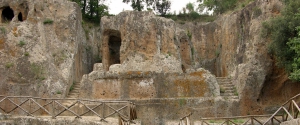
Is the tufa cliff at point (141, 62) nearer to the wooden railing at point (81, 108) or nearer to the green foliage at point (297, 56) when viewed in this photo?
the wooden railing at point (81, 108)

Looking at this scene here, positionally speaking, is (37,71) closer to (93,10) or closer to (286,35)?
(93,10)

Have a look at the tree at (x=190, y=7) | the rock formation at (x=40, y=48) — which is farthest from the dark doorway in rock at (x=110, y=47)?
the tree at (x=190, y=7)

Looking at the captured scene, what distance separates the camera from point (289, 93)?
61.3 feet

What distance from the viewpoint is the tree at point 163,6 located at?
3464 centimetres

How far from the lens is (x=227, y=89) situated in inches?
768

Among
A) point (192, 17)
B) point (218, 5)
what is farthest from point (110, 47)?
point (218, 5)

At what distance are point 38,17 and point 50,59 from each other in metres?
3.16

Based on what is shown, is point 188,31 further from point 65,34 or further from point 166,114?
point 166,114

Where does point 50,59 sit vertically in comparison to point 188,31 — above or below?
below

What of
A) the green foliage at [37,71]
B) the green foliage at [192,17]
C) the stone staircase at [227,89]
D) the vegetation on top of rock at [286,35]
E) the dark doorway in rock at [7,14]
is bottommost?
the stone staircase at [227,89]

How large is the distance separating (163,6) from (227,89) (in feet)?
56.1

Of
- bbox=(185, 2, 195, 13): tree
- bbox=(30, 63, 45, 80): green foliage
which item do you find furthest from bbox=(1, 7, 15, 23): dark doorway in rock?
bbox=(185, 2, 195, 13): tree

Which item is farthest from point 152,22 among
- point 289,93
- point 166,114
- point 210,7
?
point 210,7

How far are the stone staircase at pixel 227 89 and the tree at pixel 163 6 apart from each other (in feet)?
50.2
